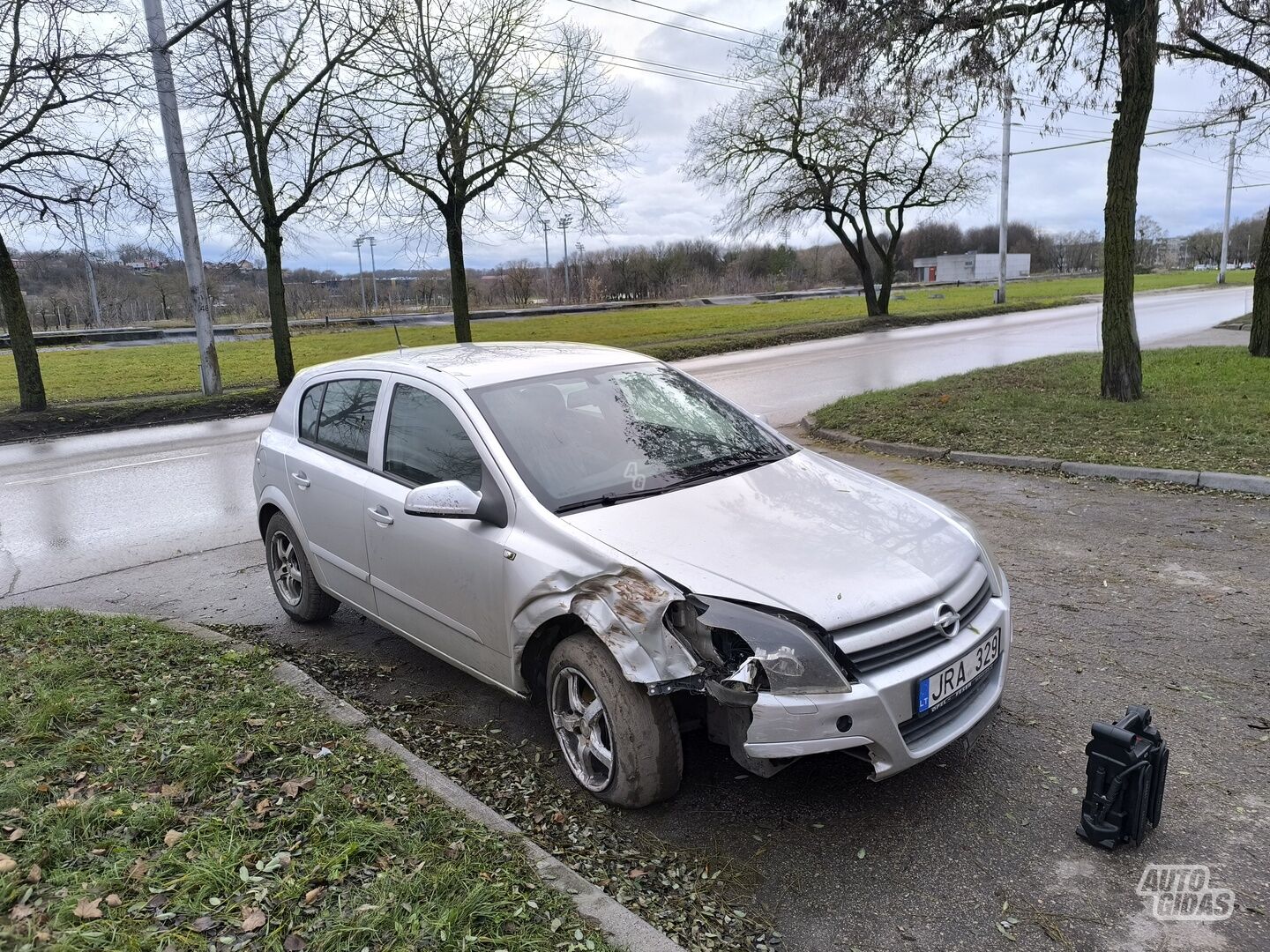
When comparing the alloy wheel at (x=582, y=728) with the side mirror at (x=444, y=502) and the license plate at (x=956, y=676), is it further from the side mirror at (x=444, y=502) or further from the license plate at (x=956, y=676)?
the license plate at (x=956, y=676)

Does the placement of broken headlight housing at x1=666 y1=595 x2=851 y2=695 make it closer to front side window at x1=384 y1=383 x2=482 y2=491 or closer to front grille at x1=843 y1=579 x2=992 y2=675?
front grille at x1=843 y1=579 x2=992 y2=675

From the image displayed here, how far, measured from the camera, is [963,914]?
270 centimetres

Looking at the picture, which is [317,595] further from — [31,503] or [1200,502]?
[1200,502]

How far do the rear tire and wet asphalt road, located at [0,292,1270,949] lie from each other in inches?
5.7

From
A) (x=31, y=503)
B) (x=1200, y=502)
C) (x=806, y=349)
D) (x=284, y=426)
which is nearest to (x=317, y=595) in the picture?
(x=284, y=426)

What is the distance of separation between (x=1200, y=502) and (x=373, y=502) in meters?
6.45

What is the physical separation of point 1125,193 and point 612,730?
405 inches

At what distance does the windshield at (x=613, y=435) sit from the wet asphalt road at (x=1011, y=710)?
116cm

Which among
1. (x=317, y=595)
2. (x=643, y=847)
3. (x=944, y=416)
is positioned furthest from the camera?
(x=944, y=416)

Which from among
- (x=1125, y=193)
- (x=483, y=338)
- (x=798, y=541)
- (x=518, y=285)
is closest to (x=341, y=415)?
(x=798, y=541)

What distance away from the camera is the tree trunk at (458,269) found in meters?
20.2

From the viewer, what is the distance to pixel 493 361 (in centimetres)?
446

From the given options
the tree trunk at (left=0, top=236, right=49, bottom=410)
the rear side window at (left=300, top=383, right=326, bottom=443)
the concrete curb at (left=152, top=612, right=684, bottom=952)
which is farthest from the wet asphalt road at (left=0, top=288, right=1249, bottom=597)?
the concrete curb at (left=152, top=612, right=684, bottom=952)

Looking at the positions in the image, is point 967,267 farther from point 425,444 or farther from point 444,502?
point 444,502
